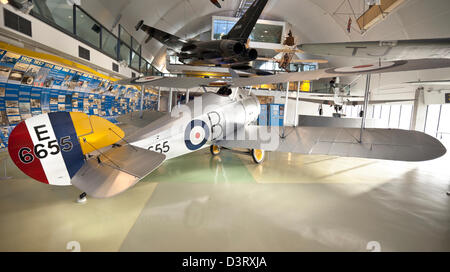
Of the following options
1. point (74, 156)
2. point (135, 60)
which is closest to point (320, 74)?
point (74, 156)

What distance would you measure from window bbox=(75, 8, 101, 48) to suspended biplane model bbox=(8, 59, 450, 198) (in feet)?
5.74

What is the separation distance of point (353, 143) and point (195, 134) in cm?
316

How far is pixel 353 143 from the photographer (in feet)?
12.3

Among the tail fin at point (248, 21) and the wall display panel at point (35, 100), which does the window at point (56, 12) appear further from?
the tail fin at point (248, 21)

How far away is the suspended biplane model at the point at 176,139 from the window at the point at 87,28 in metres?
1.75

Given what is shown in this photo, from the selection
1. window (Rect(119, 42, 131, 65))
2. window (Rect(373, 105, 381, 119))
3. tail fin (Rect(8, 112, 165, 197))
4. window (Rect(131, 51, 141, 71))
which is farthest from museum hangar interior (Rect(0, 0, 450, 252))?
window (Rect(373, 105, 381, 119))

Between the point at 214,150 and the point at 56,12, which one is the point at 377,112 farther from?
the point at 56,12

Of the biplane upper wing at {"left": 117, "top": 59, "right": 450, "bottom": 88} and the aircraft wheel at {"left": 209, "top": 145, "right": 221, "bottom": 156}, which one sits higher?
the biplane upper wing at {"left": 117, "top": 59, "right": 450, "bottom": 88}

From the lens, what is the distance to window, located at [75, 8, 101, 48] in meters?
5.76

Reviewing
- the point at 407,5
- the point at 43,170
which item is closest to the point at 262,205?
the point at 43,170

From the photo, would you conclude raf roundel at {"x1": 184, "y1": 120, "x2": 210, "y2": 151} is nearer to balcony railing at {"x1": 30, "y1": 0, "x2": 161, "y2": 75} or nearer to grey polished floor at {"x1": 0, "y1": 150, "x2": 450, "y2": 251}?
grey polished floor at {"x1": 0, "y1": 150, "x2": 450, "y2": 251}

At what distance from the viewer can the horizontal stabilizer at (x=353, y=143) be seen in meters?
3.18

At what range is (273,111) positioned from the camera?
13453 mm

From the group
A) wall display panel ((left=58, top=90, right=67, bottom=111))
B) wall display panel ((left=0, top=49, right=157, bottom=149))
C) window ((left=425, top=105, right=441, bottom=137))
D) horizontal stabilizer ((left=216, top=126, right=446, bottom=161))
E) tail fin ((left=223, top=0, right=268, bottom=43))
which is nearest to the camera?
horizontal stabilizer ((left=216, top=126, right=446, bottom=161))
